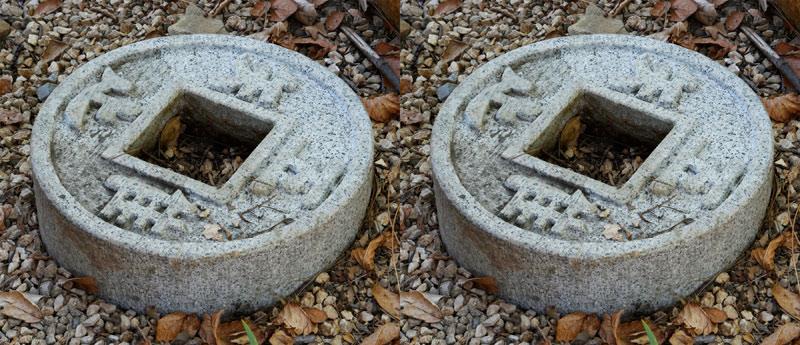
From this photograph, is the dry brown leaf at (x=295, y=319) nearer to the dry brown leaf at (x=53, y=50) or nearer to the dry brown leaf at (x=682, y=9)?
the dry brown leaf at (x=53, y=50)

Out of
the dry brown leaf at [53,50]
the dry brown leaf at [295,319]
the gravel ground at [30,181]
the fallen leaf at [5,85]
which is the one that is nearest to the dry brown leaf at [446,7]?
the gravel ground at [30,181]

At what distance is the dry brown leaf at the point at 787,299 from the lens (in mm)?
3926

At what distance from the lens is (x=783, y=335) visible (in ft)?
12.6

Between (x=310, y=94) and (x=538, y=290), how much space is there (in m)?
1.17

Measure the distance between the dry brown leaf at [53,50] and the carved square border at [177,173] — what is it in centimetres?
92

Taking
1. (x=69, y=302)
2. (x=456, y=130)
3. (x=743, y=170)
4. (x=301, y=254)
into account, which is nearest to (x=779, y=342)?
(x=743, y=170)

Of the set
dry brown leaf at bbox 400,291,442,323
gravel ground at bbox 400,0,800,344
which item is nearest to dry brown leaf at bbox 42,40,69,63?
gravel ground at bbox 400,0,800,344

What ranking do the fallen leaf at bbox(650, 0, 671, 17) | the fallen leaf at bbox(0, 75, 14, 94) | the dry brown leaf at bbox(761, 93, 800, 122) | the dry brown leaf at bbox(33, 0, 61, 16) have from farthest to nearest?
the dry brown leaf at bbox(33, 0, 61, 16) → the fallen leaf at bbox(650, 0, 671, 17) → the fallen leaf at bbox(0, 75, 14, 94) → the dry brown leaf at bbox(761, 93, 800, 122)

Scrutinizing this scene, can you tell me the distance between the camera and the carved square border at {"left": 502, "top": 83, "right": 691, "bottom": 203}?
394cm

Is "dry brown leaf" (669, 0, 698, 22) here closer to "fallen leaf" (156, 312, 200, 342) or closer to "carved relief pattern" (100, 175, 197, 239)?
"carved relief pattern" (100, 175, 197, 239)

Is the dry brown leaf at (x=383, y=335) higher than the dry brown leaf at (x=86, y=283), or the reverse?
the dry brown leaf at (x=86, y=283)

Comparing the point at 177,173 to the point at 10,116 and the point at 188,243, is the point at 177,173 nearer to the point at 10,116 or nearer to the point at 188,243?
the point at 188,243

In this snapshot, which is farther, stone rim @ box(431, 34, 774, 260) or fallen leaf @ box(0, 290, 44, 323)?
fallen leaf @ box(0, 290, 44, 323)

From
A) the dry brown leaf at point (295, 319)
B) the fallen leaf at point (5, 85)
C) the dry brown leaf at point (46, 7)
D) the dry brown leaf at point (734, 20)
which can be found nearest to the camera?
the dry brown leaf at point (295, 319)
